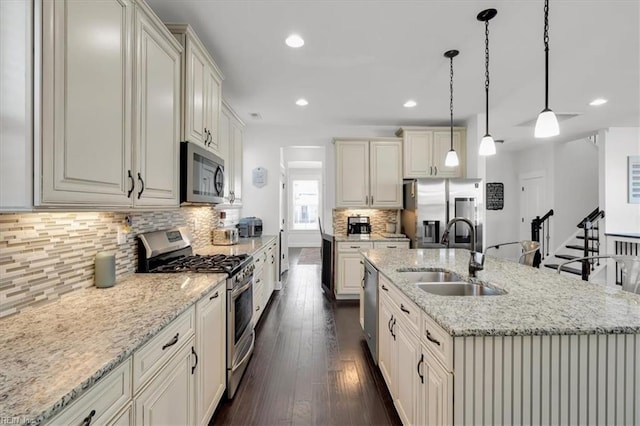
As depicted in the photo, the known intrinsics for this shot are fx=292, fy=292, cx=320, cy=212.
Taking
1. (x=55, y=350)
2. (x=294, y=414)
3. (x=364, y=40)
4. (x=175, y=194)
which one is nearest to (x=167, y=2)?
(x=175, y=194)

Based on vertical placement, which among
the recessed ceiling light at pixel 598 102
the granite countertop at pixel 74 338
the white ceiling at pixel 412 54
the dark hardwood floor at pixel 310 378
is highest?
the recessed ceiling light at pixel 598 102

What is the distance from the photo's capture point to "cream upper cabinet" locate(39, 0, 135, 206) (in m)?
0.98

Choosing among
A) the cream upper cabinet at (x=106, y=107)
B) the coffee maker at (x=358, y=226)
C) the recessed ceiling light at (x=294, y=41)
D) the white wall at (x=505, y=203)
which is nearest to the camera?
the cream upper cabinet at (x=106, y=107)

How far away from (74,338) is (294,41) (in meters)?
2.33

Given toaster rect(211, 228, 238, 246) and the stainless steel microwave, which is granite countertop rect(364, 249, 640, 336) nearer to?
the stainless steel microwave

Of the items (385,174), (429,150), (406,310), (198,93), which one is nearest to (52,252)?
(198,93)

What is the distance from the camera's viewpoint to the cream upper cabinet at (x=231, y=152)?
Answer: 3117 mm

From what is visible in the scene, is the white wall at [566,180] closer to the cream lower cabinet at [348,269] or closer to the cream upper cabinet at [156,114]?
the cream lower cabinet at [348,269]

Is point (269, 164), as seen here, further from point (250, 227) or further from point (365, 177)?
point (365, 177)

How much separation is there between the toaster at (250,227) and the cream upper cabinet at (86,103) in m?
2.86

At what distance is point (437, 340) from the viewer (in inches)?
48.3

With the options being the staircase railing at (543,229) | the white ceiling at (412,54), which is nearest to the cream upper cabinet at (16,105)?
the white ceiling at (412,54)

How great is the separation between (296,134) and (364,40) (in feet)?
8.74

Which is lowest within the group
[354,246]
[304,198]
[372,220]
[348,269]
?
[348,269]
